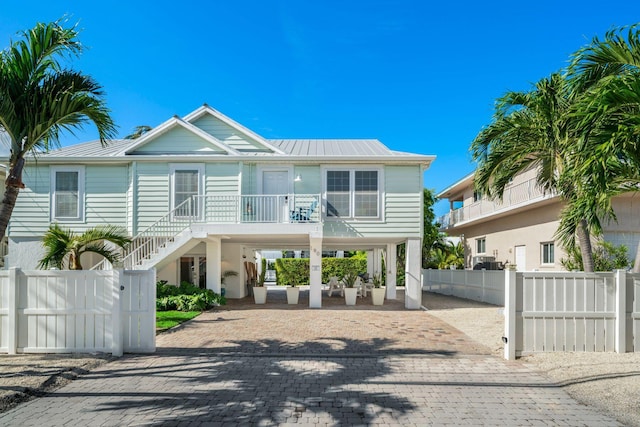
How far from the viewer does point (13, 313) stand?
743cm

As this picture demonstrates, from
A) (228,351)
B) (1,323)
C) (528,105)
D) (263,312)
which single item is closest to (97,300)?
(1,323)

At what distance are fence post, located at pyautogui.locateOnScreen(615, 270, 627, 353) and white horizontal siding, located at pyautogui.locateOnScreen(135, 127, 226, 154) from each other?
12789 mm

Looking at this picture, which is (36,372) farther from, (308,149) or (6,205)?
(308,149)

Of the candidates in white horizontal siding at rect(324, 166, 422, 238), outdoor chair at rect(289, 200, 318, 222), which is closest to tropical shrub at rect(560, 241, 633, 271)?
white horizontal siding at rect(324, 166, 422, 238)

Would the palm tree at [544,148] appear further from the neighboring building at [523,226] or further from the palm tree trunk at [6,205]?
the palm tree trunk at [6,205]

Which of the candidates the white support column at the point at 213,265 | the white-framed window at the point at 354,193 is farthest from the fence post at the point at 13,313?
the white-framed window at the point at 354,193

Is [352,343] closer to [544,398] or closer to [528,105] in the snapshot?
[544,398]

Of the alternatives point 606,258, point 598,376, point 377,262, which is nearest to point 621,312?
point 598,376

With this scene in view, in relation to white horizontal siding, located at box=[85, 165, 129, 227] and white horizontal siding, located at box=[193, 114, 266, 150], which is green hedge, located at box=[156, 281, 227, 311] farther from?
white horizontal siding, located at box=[193, 114, 266, 150]

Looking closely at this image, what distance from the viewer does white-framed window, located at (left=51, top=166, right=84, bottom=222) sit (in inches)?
623

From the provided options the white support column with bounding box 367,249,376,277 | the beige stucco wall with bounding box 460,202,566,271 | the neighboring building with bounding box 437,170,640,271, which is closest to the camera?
the neighboring building with bounding box 437,170,640,271

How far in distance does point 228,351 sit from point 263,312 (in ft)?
18.7

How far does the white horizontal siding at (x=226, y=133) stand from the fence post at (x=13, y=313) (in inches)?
393

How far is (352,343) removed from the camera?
8969 mm
